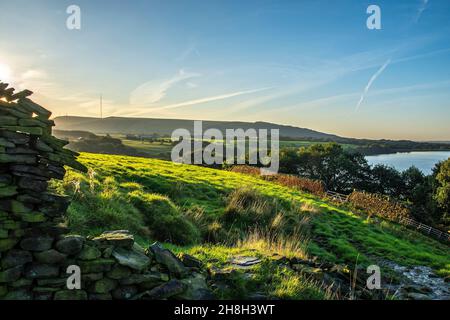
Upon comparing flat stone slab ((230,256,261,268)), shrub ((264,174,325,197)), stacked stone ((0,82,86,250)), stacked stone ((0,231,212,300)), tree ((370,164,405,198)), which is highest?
stacked stone ((0,82,86,250))

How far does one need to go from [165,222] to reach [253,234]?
11.3ft

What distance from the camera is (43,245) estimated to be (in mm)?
6883

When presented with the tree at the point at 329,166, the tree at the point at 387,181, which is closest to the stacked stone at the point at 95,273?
the tree at the point at 329,166

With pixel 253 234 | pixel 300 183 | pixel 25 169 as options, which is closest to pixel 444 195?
pixel 300 183

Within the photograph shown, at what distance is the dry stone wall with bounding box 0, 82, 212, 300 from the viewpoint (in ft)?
21.9

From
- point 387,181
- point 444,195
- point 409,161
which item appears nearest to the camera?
point 444,195

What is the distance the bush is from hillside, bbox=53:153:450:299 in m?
0.03

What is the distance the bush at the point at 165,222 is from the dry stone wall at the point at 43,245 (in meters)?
4.49

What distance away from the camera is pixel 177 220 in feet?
41.3

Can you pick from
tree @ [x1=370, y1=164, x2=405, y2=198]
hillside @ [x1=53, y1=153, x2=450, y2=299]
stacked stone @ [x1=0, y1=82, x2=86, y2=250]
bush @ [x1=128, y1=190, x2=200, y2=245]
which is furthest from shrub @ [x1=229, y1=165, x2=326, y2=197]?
tree @ [x1=370, y1=164, x2=405, y2=198]

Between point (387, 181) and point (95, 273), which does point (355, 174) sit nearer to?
point (387, 181)

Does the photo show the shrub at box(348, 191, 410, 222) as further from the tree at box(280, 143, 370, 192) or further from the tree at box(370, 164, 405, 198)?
the tree at box(370, 164, 405, 198)
